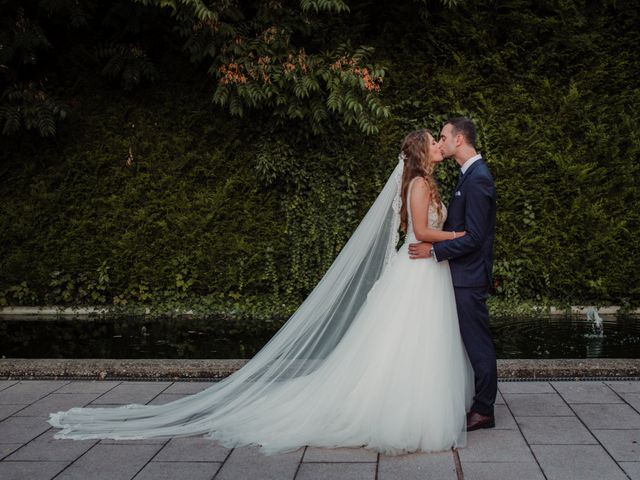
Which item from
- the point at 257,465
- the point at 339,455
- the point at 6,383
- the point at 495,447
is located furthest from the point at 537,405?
the point at 6,383

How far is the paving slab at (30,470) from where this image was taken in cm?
363

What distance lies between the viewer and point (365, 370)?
13.6 feet

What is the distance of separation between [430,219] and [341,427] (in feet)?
4.84

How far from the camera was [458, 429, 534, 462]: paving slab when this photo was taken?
3771 mm

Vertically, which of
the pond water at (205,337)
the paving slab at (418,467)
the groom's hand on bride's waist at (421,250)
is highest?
the groom's hand on bride's waist at (421,250)

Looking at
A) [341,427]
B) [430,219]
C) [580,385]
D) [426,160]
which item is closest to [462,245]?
[430,219]

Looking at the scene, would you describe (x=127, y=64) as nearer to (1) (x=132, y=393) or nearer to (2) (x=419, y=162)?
(1) (x=132, y=393)

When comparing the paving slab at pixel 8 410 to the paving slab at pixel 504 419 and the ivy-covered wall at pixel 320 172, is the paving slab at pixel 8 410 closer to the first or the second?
the paving slab at pixel 504 419

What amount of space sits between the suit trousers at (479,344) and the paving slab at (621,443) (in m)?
0.70

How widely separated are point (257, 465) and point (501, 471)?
1.37 m

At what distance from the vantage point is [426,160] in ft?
14.0

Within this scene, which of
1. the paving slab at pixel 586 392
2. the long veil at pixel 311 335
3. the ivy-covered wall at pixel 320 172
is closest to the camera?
the long veil at pixel 311 335

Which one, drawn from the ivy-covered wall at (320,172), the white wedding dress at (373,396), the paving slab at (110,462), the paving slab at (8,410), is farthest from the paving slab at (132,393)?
the ivy-covered wall at (320,172)

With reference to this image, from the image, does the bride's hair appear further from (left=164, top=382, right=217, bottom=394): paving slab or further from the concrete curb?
(left=164, top=382, right=217, bottom=394): paving slab
